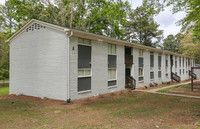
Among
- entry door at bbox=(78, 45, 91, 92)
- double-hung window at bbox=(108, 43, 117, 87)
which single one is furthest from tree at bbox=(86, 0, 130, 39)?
entry door at bbox=(78, 45, 91, 92)

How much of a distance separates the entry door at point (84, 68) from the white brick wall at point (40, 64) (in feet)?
4.10

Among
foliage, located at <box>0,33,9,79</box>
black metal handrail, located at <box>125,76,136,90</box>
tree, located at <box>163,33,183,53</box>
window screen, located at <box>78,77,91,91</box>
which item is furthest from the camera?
tree, located at <box>163,33,183,53</box>

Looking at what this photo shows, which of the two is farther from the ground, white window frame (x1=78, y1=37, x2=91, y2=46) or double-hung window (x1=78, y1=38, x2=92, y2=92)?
white window frame (x1=78, y1=37, x2=91, y2=46)

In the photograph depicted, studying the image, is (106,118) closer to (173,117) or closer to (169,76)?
(173,117)

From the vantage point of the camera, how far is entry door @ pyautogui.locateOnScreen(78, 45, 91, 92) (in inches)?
438

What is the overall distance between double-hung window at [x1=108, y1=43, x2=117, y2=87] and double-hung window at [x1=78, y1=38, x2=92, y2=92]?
9.60ft

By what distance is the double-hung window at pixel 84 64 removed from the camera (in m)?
11.1

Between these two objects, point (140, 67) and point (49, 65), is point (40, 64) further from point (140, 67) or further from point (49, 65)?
point (140, 67)

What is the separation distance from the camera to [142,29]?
4391 centimetres

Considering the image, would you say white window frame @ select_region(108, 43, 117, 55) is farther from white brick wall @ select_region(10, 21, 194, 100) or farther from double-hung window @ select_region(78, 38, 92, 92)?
double-hung window @ select_region(78, 38, 92, 92)

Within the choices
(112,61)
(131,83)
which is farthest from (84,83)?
(131,83)

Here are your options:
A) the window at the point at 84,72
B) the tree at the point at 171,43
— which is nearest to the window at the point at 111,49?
the window at the point at 84,72

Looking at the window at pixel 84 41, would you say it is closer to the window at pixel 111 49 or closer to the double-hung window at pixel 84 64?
the double-hung window at pixel 84 64

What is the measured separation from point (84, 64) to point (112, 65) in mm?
3980
